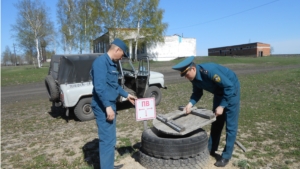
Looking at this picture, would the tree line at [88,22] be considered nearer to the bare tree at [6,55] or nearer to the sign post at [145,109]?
the sign post at [145,109]

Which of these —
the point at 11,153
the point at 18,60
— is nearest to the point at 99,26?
the point at 11,153

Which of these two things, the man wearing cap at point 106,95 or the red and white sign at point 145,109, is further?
the red and white sign at point 145,109

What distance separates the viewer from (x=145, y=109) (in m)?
4.00

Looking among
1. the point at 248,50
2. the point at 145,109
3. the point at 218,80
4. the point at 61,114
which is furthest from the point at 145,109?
the point at 248,50

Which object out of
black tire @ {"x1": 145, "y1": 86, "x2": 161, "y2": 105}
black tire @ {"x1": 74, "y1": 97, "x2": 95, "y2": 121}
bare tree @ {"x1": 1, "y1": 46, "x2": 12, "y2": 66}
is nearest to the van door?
black tire @ {"x1": 145, "y1": 86, "x2": 161, "y2": 105}

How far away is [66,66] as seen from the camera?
7.24m

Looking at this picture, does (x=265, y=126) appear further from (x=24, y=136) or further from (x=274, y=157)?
(x=24, y=136)

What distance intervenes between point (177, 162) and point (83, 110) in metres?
4.56

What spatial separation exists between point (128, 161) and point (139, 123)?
2.56 meters

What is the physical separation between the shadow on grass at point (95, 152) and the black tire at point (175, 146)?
724 millimetres

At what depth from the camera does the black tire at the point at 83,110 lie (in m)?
7.18

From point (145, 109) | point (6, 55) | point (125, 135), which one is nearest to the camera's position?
point (145, 109)

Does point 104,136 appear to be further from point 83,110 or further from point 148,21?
point 148,21

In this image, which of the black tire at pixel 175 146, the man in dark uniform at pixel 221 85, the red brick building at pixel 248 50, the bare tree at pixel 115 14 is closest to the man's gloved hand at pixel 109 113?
the black tire at pixel 175 146
